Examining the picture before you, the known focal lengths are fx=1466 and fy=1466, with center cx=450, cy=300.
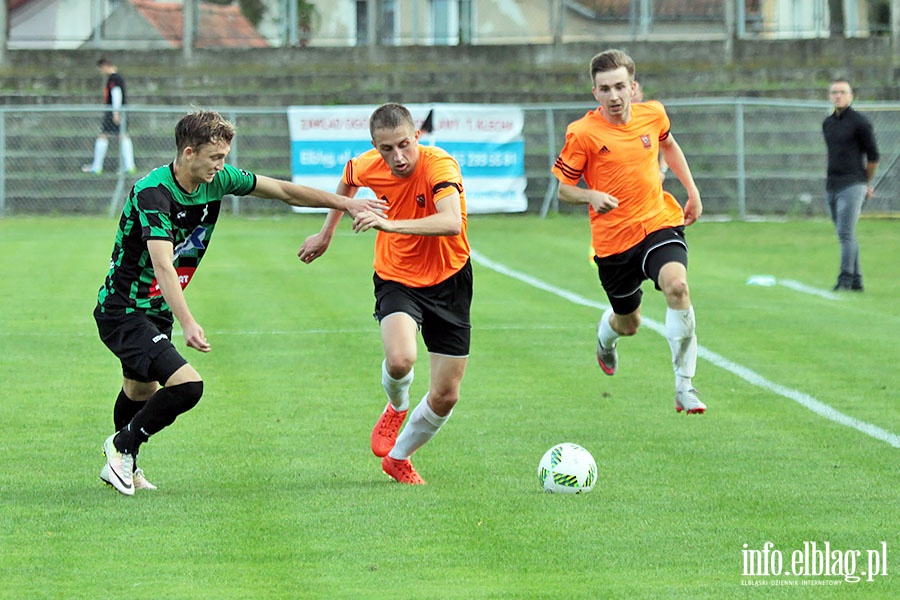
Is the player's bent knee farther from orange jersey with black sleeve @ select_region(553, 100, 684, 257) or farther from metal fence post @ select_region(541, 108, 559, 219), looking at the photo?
metal fence post @ select_region(541, 108, 559, 219)

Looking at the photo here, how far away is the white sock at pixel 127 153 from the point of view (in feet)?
86.4

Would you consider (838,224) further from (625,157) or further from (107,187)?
(107,187)

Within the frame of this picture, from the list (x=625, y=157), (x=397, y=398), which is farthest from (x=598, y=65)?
(x=397, y=398)

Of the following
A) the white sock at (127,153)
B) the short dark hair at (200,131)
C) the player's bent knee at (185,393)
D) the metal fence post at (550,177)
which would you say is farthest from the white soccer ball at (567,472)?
the white sock at (127,153)

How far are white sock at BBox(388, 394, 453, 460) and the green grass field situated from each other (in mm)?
180

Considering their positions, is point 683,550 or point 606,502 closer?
point 683,550

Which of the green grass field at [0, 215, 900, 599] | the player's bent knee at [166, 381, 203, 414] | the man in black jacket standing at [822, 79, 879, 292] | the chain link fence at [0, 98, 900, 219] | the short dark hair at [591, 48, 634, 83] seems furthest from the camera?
the chain link fence at [0, 98, 900, 219]

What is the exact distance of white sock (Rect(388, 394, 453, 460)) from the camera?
7.04m

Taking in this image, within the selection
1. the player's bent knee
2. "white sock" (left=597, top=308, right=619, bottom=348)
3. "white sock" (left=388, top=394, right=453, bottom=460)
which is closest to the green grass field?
"white sock" (left=388, top=394, right=453, bottom=460)

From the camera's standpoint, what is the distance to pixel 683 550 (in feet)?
18.5

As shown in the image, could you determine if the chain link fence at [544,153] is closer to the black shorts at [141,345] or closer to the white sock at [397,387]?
the white sock at [397,387]

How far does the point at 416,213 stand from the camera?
717 cm

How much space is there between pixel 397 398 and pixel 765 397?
3033mm

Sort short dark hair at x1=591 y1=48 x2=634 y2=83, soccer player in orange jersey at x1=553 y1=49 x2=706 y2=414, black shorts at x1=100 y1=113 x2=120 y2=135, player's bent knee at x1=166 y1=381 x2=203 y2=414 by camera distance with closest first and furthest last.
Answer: player's bent knee at x1=166 y1=381 x2=203 y2=414 → short dark hair at x1=591 y1=48 x2=634 y2=83 → soccer player in orange jersey at x1=553 y1=49 x2=706 y2=414 → black shorts at x1=100 y1=113 x2=120 y2=135
